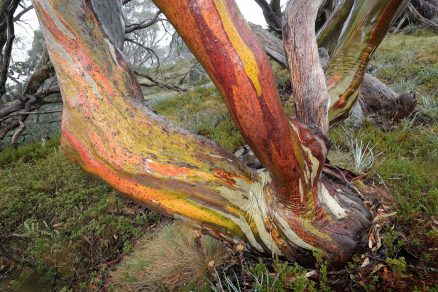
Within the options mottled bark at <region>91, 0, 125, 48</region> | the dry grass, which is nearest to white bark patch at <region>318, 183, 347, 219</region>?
the dry grass

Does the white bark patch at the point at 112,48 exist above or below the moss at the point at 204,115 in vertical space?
above

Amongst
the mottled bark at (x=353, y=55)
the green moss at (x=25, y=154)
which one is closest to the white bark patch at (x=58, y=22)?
the mottled bark at (x=353, y=55)

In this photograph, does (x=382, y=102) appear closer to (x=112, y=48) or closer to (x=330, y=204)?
(x=330, y=204)

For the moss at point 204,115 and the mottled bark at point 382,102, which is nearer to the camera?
the mottled bark at point 382,102

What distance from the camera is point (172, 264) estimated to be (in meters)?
2.42

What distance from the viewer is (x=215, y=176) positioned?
→ 1515 mm

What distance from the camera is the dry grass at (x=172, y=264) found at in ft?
7.31

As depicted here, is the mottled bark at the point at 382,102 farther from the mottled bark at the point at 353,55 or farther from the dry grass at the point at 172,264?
the dry grass at the point at 172,264

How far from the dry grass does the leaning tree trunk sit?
714mm

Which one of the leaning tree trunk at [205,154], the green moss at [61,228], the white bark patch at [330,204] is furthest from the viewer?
the green moss at [61,228]

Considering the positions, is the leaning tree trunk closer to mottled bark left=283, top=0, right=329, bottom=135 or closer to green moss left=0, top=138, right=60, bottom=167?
mottled bark left=283, top=0, right=329, bottom=135

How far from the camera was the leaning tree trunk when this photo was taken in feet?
4.41

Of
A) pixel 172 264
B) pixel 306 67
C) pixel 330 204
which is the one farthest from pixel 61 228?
pixel 306 67

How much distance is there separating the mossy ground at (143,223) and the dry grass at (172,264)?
0.08 m
